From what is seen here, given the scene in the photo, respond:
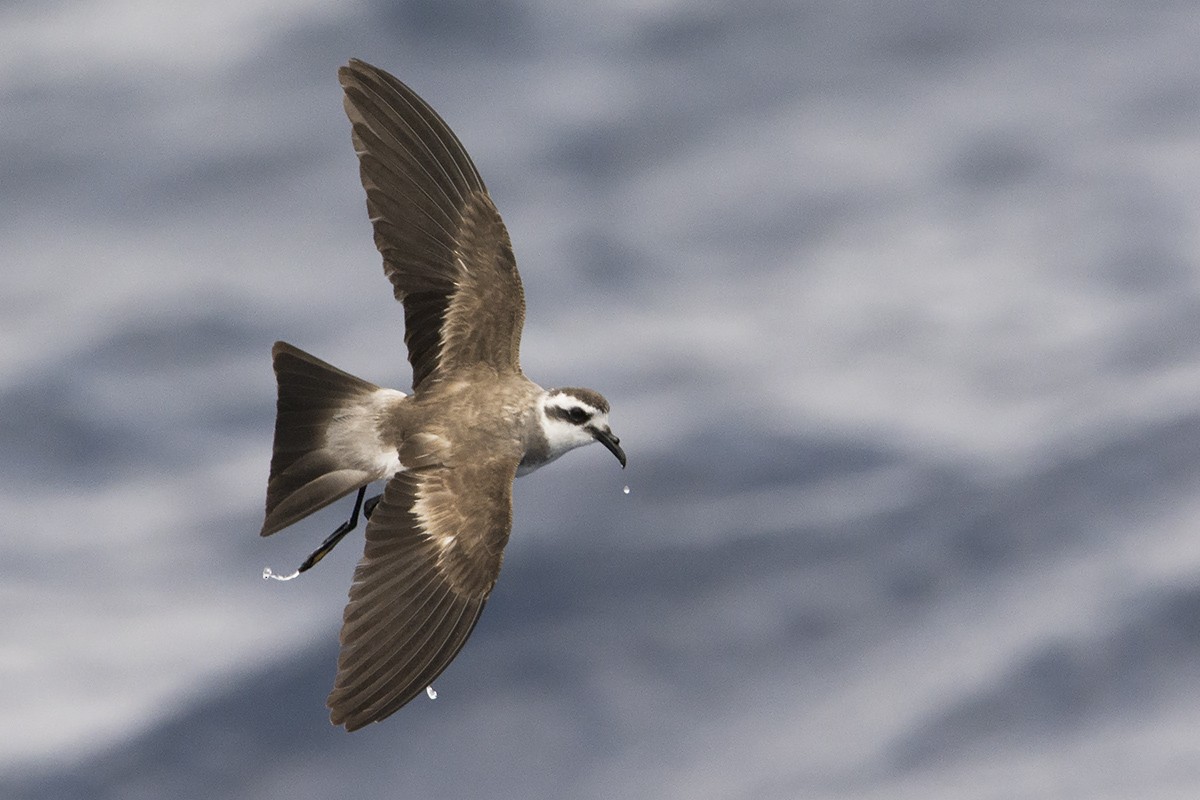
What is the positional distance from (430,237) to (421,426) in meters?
1.31

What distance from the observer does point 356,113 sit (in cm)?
1092

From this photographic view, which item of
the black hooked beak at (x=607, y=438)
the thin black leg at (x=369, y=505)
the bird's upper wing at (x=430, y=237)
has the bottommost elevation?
the thin black leg at (x=369, y=505)

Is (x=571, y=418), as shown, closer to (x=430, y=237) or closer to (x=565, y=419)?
(x=565, y=419)

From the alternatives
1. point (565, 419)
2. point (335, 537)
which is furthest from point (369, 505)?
point (565, 419)

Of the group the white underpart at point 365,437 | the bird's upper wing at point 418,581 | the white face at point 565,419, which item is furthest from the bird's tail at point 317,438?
the white face at point 565,419

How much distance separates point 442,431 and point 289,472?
882 millimetres

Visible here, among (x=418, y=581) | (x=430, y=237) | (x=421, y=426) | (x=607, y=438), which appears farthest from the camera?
(x=430, y=237)

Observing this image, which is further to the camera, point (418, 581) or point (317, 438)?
point (317, 438)

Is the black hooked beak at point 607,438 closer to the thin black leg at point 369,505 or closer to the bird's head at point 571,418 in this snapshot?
the bird's head at point 571,418

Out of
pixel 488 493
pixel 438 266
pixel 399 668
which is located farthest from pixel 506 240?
pixel 399 668

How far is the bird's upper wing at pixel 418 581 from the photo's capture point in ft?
30.5

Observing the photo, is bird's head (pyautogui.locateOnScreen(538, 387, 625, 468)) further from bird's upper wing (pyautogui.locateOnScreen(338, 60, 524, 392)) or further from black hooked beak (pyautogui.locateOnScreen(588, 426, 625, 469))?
bird's upper wing (pyautogui.locateOnScreen(338, 60, 524, 392))

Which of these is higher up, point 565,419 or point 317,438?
point 565,419

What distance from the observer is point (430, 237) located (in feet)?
36.7
